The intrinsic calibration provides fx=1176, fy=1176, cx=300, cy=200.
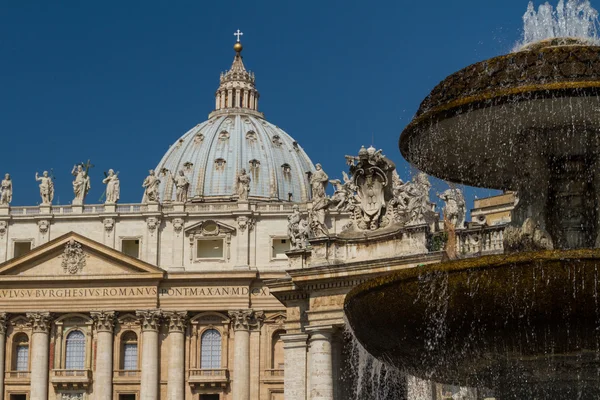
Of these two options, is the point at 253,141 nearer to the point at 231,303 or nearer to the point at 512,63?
the point at 231,303

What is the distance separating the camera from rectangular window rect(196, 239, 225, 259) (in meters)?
69.8

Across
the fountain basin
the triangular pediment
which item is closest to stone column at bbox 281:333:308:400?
the fountain basin

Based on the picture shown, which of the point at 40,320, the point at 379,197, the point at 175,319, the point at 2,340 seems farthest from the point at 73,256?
Result: the point at 379,197

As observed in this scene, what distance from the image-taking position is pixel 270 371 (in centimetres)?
6750

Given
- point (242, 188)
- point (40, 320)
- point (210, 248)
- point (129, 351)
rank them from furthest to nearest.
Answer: point (242, 188), point (210, 248), point (129, 351), point (40, 320)

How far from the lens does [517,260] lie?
10562mm

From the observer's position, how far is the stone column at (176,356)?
6712cm

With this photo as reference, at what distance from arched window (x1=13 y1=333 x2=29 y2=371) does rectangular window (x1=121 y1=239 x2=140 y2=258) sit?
7756 mm

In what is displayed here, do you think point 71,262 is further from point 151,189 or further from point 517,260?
point 517,260

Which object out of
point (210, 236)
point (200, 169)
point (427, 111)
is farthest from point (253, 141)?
point (427, 111)

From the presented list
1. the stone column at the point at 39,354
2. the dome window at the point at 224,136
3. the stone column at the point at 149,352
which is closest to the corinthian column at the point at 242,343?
the stone column at the point at 149,352

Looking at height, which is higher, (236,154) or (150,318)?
(236,154)

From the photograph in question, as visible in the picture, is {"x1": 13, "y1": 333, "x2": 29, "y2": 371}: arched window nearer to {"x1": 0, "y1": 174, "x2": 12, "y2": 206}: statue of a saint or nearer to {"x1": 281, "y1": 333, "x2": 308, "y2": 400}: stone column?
{"x1": 0, "y1": 174, "x2": 12, "y2": 206}: statue of a saint

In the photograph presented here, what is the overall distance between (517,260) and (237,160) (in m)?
109
